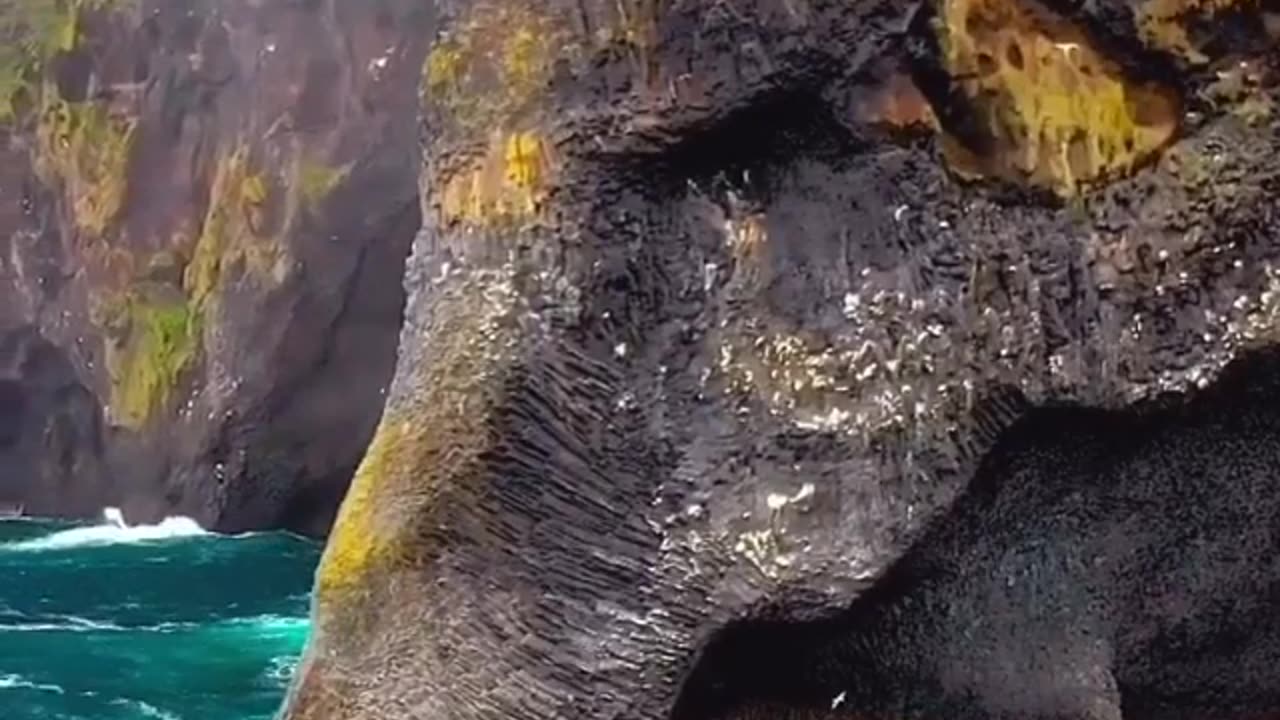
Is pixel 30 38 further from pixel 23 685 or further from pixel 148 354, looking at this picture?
pixel 23 685

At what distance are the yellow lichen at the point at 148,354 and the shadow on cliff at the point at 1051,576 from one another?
28.3m

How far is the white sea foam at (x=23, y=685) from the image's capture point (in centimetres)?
2025

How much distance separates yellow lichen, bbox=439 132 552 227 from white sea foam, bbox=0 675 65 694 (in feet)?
52.3

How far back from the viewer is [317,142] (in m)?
31.2

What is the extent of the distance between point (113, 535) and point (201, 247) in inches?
184

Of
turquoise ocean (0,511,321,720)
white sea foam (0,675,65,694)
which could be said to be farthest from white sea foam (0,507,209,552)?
white sea foam (0,675,65,694)

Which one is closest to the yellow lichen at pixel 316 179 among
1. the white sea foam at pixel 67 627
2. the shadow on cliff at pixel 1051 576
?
the white sea foam at pixel 67 627

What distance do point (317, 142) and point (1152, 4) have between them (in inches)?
1043

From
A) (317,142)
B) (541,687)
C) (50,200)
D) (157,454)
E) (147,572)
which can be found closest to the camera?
(541,687)

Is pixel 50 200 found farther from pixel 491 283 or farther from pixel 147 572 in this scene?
pixel 491 283

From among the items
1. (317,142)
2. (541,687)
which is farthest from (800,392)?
(317,142)

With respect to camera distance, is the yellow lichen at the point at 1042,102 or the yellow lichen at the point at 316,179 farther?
the yellow lichen at the point at 316,179

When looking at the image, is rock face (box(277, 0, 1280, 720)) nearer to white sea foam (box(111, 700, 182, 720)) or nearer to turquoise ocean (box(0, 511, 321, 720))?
turquoise ocean (box(0, 511, 321, 720))

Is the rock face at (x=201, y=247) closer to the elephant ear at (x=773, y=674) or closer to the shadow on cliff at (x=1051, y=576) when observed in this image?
the shadow on cliff at (x=1051, y=576)
